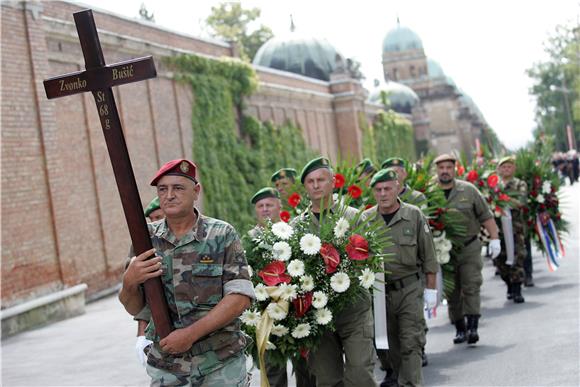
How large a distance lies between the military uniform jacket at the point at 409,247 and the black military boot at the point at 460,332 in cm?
259

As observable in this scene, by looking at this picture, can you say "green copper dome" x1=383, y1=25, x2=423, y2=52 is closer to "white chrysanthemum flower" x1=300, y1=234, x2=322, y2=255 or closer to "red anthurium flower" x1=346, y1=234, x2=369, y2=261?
"red anthurium flower" x1=346, y1=234, x2=369, y2=261

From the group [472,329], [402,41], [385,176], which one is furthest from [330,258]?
[402,41]

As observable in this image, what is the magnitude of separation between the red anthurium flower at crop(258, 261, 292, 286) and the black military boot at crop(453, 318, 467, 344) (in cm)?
467

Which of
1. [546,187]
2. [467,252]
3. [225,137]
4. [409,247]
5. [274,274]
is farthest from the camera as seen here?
[225,137]

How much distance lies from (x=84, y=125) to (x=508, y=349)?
45.0 feet

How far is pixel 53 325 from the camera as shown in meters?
16.7

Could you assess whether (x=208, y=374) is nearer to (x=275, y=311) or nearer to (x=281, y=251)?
(x=275, y=311)

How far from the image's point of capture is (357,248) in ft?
25.3

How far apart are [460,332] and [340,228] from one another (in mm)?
4528

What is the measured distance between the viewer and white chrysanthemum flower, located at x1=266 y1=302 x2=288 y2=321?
7.37 m

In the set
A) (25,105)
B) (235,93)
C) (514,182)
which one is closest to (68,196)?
(25,105)

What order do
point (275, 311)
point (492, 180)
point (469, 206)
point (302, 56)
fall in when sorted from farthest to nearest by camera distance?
1. point (302, 56)
2. point (492, 180)
3. point (469, 206)
4. point (275, 311)

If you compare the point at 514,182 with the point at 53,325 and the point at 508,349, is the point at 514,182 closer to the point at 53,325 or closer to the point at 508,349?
the point at 508,349

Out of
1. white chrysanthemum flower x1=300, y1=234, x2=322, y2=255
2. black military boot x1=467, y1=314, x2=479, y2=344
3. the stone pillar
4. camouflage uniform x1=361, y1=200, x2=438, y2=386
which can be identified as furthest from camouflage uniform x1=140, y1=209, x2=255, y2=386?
the stone pillar
